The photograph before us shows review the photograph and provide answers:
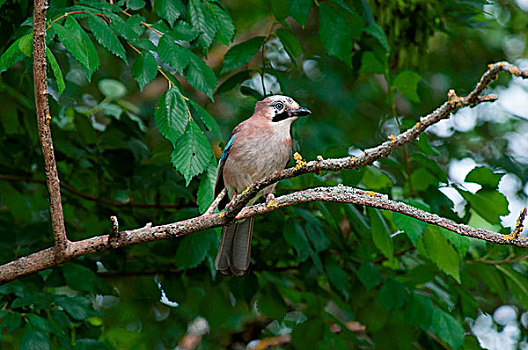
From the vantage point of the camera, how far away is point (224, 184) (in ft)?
13.2

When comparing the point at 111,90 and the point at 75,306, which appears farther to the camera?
the point at 111,90

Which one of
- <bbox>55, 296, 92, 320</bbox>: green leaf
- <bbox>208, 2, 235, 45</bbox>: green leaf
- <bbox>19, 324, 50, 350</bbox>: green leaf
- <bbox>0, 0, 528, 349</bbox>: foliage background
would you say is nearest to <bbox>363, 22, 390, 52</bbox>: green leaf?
<bbox>0, 0, 528, 349</bbox>: foliage background

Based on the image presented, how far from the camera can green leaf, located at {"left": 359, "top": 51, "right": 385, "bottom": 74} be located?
424cm

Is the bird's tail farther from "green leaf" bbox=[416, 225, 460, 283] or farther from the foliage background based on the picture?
"green leaf" bbox=[416, 225, 460, 283]

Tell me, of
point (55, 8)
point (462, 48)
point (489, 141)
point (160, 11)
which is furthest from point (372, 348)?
point (462, 48)

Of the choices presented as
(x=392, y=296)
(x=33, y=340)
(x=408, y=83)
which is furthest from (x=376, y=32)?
(x=33, y=340)

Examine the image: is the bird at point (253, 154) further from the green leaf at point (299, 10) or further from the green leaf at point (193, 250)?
the green leaf at point (299, 10)

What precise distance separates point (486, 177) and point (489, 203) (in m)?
0.15

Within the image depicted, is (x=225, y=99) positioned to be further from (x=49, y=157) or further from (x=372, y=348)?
(x=49, y=157)

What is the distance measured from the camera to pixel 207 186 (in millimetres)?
3021

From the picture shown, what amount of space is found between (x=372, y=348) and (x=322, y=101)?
312 cm

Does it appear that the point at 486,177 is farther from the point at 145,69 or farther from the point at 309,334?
the point at 145,69

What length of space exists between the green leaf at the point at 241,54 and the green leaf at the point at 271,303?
1.56 metres

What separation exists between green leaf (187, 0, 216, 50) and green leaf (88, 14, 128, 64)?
521mm
